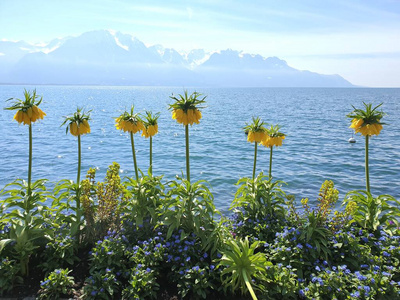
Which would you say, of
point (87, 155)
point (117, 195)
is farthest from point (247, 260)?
point (87, 155)

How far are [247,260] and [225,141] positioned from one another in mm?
20489

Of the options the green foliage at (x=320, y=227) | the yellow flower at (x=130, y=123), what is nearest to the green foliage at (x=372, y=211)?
the green foliage at (x=320, y=227)

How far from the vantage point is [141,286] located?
3.83 meters

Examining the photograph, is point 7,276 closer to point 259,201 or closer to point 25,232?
point 25,232

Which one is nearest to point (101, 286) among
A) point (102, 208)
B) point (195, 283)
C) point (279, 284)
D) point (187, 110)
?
point (195, 283)

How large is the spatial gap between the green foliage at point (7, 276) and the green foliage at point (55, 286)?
1.29 ft

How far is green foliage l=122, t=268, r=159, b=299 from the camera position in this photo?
12.4ft

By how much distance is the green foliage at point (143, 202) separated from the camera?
15.3 ft

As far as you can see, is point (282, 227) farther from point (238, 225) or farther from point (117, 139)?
point (117, 139)

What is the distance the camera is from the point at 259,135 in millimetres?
5691

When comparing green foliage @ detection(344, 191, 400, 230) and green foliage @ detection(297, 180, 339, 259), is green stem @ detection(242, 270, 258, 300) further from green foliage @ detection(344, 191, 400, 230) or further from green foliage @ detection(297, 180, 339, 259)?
green foliage @ detection(344, 191, 400, 230)

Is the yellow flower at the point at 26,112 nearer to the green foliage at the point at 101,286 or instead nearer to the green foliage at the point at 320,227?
the green foliage at the point at 101,286

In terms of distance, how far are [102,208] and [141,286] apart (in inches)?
56.1

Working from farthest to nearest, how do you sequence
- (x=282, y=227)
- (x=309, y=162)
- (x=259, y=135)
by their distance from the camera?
(x=309, y=162)
(x=259, y=135)
(x=282, y=227)
